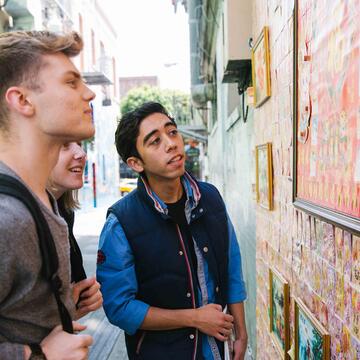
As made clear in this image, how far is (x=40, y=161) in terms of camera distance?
1.19 meters

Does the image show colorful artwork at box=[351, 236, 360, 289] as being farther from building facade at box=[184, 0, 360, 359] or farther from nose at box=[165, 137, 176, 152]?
nose at box=[165, 137, 176, 152]

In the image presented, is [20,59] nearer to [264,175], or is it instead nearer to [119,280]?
[119,280]

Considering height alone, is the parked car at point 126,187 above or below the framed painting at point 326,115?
below

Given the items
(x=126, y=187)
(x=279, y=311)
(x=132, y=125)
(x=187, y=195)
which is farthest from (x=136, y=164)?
(x=126, y=187)

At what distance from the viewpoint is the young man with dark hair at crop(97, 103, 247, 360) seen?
1949 millimetres

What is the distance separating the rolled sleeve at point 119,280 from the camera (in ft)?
6.29

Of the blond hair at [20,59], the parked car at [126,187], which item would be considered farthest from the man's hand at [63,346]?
the parked car at [126,187]

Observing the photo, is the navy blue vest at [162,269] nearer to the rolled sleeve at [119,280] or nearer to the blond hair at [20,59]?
the rolled sleeve at [119,280]

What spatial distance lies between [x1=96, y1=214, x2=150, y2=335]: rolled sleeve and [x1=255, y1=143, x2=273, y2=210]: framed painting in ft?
3.27

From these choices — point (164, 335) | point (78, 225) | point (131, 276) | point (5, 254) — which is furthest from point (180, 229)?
point (78, 225)

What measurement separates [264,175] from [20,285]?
76.9 inches

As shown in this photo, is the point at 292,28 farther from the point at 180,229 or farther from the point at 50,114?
the point at 50,114

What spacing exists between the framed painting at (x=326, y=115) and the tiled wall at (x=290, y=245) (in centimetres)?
10

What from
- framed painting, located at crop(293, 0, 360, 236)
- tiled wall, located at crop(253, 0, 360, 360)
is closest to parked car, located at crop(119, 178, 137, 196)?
tiled wall, located at crop(253, 0, 360, 360)
